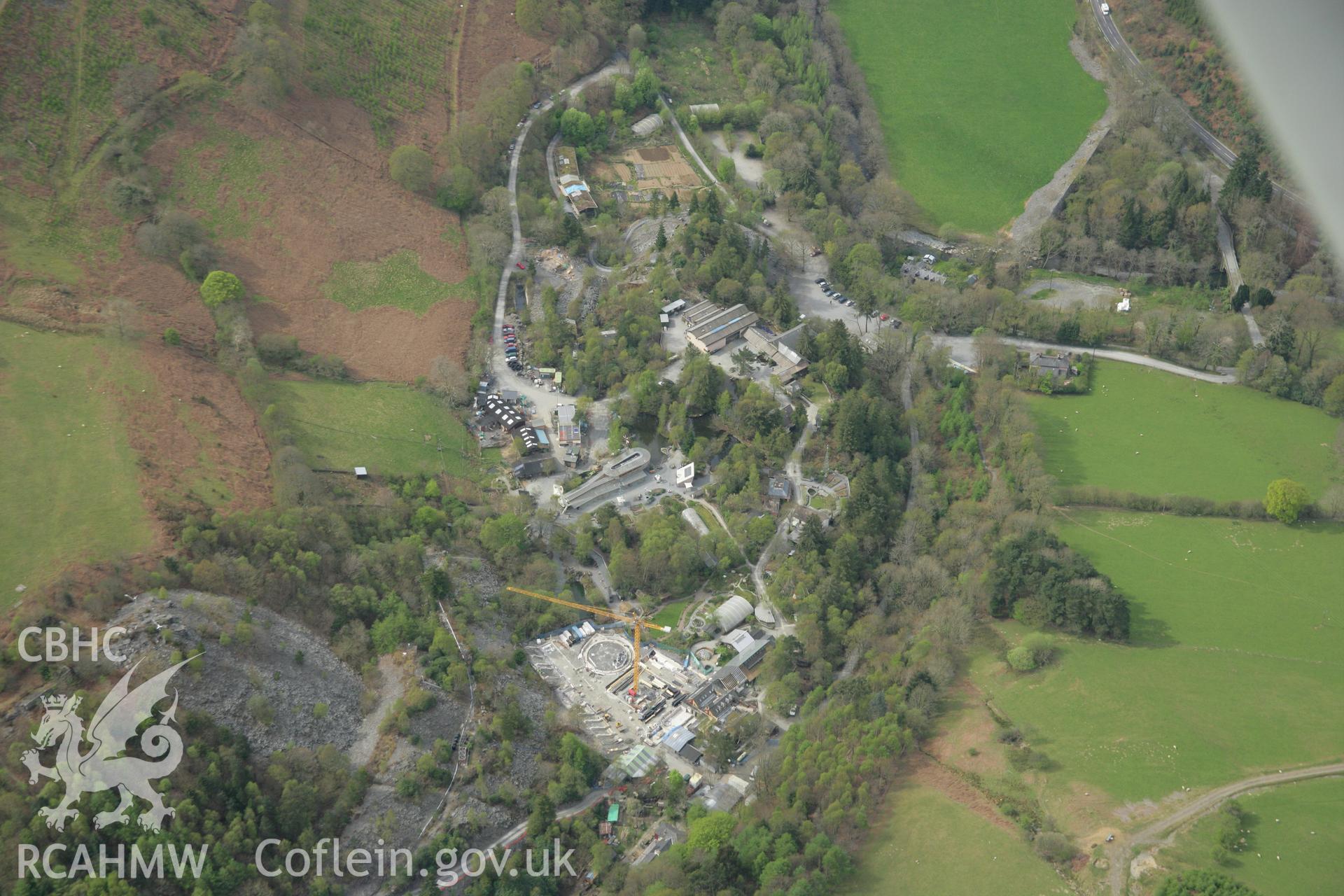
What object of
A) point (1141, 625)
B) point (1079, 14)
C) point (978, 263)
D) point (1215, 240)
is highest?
point (1079, 14)

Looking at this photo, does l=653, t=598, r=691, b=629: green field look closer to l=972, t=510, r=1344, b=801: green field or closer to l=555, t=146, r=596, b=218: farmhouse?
l=972, t=510, r=1344, b=801: green field

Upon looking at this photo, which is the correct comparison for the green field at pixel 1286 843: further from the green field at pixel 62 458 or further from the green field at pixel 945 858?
the green field at pixel 62 458

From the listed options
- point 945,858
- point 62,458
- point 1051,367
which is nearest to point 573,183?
point 1051,367

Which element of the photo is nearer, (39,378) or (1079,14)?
(39,378)

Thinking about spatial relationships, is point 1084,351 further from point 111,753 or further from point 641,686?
point 111,753

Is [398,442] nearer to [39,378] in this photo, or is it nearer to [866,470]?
[39,378]

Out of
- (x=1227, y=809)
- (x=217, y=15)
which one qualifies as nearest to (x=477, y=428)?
(x=217, y=15)

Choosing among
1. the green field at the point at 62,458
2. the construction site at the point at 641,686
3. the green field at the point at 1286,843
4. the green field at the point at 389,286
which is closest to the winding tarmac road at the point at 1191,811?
the green field at the point at 1286,843
